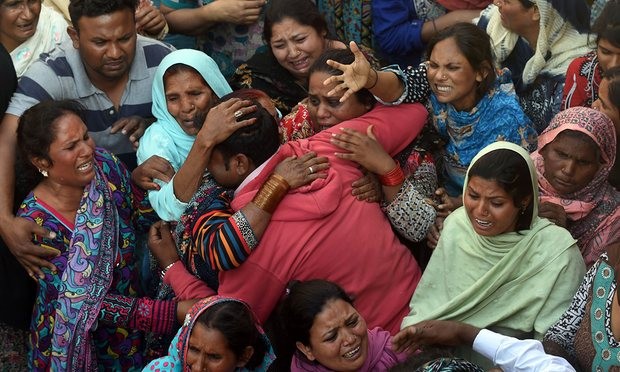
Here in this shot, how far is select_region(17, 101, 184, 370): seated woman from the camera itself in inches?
154

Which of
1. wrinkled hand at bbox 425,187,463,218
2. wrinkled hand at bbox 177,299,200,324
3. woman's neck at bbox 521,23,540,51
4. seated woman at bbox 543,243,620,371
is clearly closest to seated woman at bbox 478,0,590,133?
woman's neck at bbox 521,23,540,51

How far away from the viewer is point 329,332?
3.44 m

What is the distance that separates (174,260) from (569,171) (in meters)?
1.76

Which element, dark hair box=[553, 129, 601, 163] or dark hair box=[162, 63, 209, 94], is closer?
dark hair box=[553, 129, 601, 163]

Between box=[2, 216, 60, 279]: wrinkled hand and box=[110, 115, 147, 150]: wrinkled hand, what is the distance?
0.68 metres

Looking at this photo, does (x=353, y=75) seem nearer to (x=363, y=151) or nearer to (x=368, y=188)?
(x=363, y=151)

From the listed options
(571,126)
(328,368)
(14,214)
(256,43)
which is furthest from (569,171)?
(14,214)

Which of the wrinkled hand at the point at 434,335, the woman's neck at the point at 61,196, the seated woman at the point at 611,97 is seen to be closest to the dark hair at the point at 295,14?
the woman's neck at the point at 61,196

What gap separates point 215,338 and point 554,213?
4.94 feet

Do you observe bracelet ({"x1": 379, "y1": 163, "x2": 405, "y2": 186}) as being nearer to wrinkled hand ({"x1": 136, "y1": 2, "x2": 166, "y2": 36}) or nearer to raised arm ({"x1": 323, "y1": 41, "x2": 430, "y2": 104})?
raised arm ({"x1": 323, "y1": 41, "x2": 430, "y2": 104})

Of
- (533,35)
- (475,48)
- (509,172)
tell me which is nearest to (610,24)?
(533,35)

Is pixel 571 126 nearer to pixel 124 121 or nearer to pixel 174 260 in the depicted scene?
pixel 174 260

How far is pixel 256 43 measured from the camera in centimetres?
516

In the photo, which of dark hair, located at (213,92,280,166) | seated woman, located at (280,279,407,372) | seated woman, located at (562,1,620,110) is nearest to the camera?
seated woman, located at (280,279,407,372)
